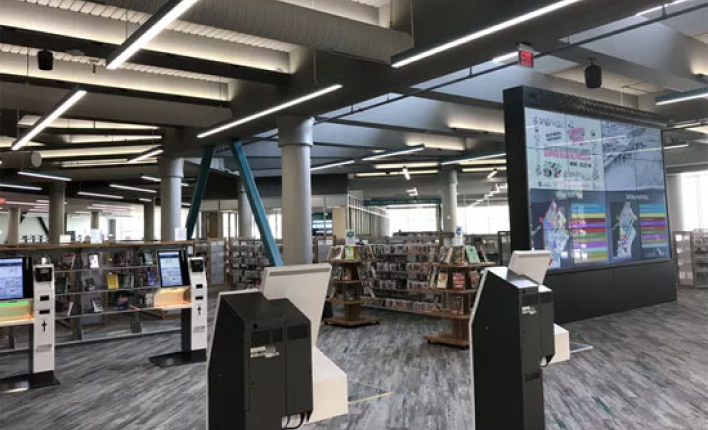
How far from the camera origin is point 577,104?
885 cm

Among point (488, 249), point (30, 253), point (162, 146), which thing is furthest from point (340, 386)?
point (162, 146)

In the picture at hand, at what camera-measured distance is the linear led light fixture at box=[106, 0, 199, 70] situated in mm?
4387

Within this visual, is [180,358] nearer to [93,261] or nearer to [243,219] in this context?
→ [93,261]

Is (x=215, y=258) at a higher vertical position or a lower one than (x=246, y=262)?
higher

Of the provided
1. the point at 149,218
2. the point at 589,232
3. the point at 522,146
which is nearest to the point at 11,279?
the point at 522,146

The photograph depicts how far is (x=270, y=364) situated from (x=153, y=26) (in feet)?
13.1

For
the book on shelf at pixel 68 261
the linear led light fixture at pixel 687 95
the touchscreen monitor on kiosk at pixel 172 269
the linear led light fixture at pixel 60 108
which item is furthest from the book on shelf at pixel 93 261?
the linear led light fixture at pixel 687 95

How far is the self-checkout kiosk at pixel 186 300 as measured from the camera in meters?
6.55

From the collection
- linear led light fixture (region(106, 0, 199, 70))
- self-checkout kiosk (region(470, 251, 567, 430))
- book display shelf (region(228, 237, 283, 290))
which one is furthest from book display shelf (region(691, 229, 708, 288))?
linear led light fixture (region(106, 0, 199, 70))

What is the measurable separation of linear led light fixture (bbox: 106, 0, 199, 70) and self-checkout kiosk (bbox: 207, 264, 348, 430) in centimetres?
307

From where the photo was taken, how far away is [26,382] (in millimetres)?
5484

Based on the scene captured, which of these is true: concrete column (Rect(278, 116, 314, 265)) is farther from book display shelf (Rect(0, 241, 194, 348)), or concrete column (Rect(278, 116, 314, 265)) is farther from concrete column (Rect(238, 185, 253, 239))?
concrete column (Rect(238, 185, 253, 239))

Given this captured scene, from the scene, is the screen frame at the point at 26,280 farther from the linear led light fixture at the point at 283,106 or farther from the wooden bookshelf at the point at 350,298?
the wooden bookshelf at the point at 350,298

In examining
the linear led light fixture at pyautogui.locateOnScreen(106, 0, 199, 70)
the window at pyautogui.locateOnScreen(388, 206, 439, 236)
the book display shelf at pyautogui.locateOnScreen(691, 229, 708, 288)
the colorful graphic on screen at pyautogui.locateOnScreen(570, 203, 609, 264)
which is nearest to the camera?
the linear led light fixture at pyautogui.locateOnScreen(106, 0, 199, 70)
